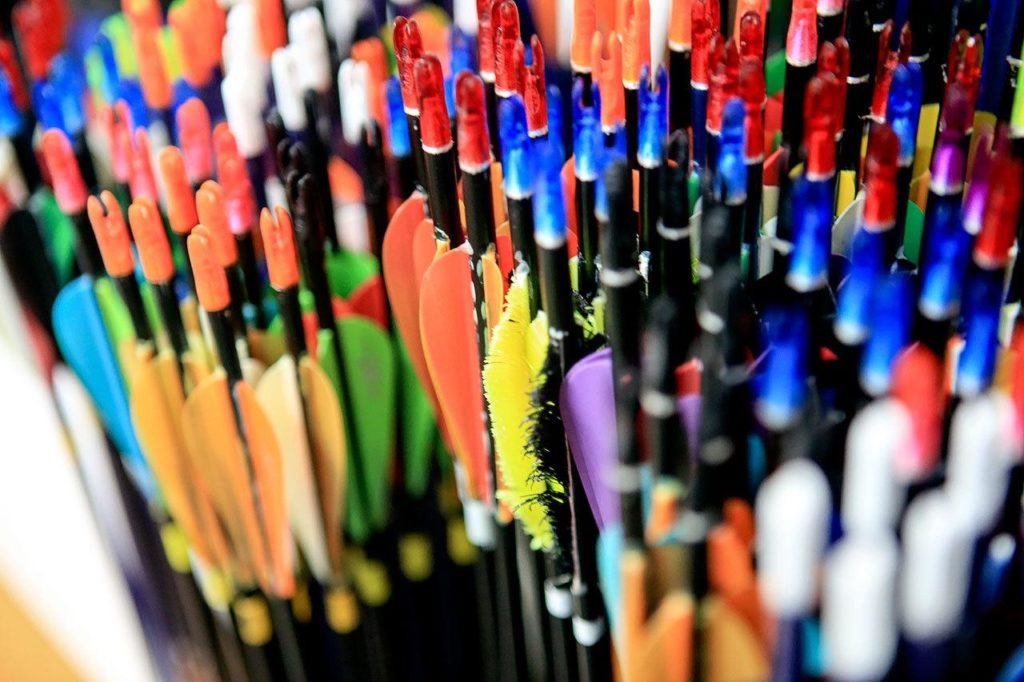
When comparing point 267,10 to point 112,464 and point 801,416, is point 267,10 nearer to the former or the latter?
→ point 112,464

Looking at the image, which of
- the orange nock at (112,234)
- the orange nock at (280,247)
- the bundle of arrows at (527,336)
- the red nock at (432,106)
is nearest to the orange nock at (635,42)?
the bundle of arrows at (527,336)

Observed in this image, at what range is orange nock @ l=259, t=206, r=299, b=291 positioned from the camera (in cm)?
57

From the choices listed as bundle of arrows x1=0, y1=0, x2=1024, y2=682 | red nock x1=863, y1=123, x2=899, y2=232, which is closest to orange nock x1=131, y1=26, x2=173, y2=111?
bundle of arrows x1=0, y1=0, x2=1024, y2=682

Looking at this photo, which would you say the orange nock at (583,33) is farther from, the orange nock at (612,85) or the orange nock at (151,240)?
the orange nock at (151,240)

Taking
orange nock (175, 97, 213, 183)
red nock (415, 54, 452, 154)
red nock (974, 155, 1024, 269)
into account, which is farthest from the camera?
orange nock (175, 97, 213, 183)

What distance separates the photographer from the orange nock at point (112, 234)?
601 mm

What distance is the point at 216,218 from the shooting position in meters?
0.59

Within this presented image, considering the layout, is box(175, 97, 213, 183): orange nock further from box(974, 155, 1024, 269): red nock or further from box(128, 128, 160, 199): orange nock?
box(974, 155, 1024, 269): red nock

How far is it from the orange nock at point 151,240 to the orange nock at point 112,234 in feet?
0.03

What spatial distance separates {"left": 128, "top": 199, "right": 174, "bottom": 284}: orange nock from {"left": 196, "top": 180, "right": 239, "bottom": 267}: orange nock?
26mm

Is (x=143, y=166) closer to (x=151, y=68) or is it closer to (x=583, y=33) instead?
(x=151, y=68)

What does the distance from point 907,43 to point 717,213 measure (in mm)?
176

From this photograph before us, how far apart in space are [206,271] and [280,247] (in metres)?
0.05

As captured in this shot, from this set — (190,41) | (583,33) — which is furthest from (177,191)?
(583,33)
